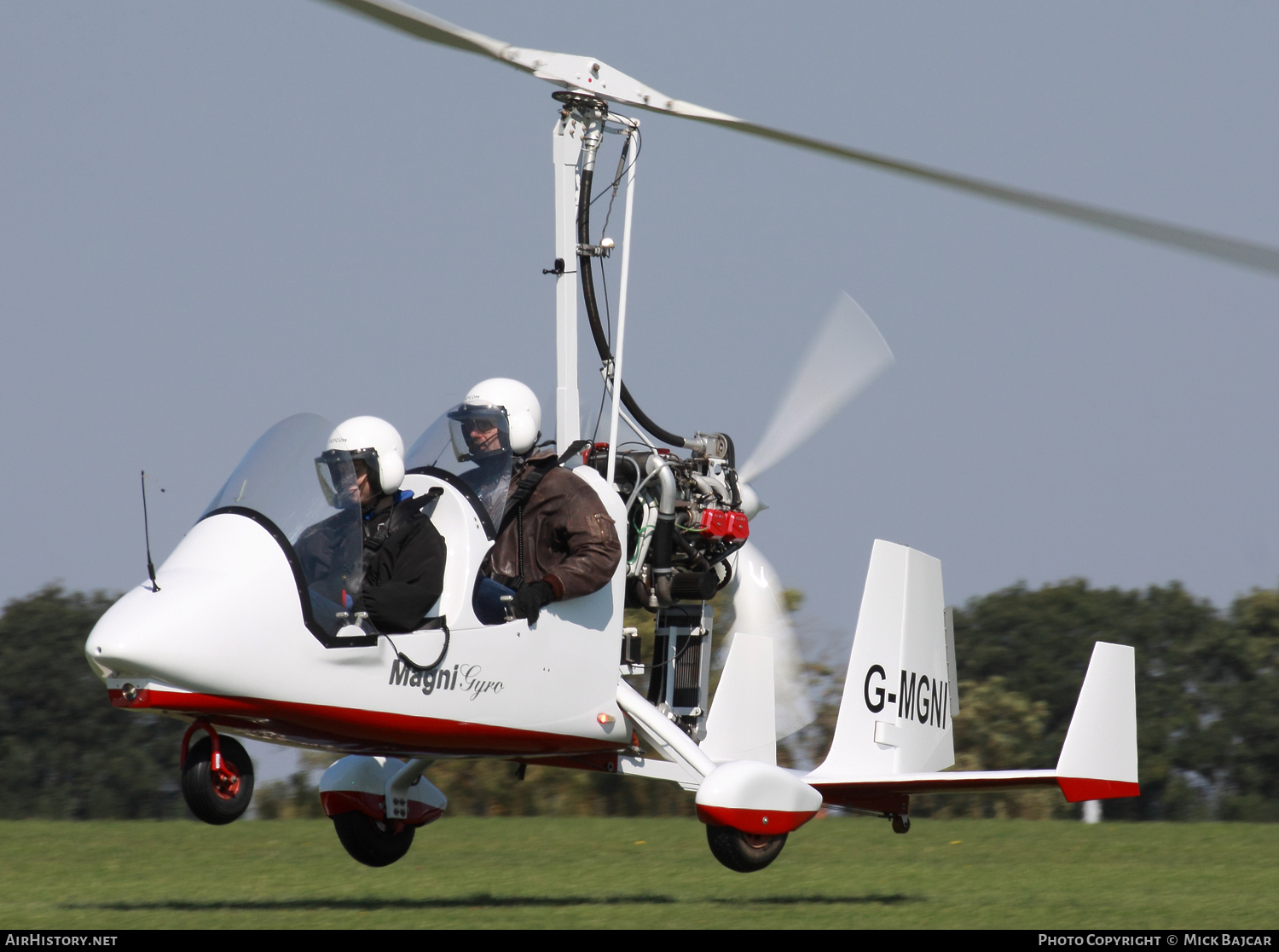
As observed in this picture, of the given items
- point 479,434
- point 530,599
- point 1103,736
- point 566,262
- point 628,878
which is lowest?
point 628,878

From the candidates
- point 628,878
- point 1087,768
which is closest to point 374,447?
point 628,878

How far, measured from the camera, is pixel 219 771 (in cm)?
666

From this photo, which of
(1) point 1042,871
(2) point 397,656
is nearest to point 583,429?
(2) point 397,656

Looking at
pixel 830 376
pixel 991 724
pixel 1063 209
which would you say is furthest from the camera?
pixel 991 724

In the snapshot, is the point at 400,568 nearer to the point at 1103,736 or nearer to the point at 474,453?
the point at 474,453

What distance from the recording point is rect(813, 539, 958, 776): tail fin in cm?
901

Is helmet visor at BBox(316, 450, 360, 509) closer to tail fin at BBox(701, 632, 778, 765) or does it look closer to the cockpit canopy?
the cockpit canopy

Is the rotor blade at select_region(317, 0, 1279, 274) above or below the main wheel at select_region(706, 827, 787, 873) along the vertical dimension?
above

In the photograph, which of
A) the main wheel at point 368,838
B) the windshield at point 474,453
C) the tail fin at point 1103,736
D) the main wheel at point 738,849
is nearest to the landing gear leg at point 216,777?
the windshield at point 474,453

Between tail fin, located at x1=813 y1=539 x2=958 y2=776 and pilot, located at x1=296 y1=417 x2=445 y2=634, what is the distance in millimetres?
2830

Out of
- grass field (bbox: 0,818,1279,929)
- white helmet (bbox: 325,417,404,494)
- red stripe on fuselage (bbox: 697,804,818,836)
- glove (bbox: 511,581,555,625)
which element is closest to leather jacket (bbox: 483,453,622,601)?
glove (bbox: 511,581,555,625)

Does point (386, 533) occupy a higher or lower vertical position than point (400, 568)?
higher

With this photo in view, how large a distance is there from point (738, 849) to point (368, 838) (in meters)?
2.08

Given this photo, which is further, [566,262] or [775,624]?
[775,624]
